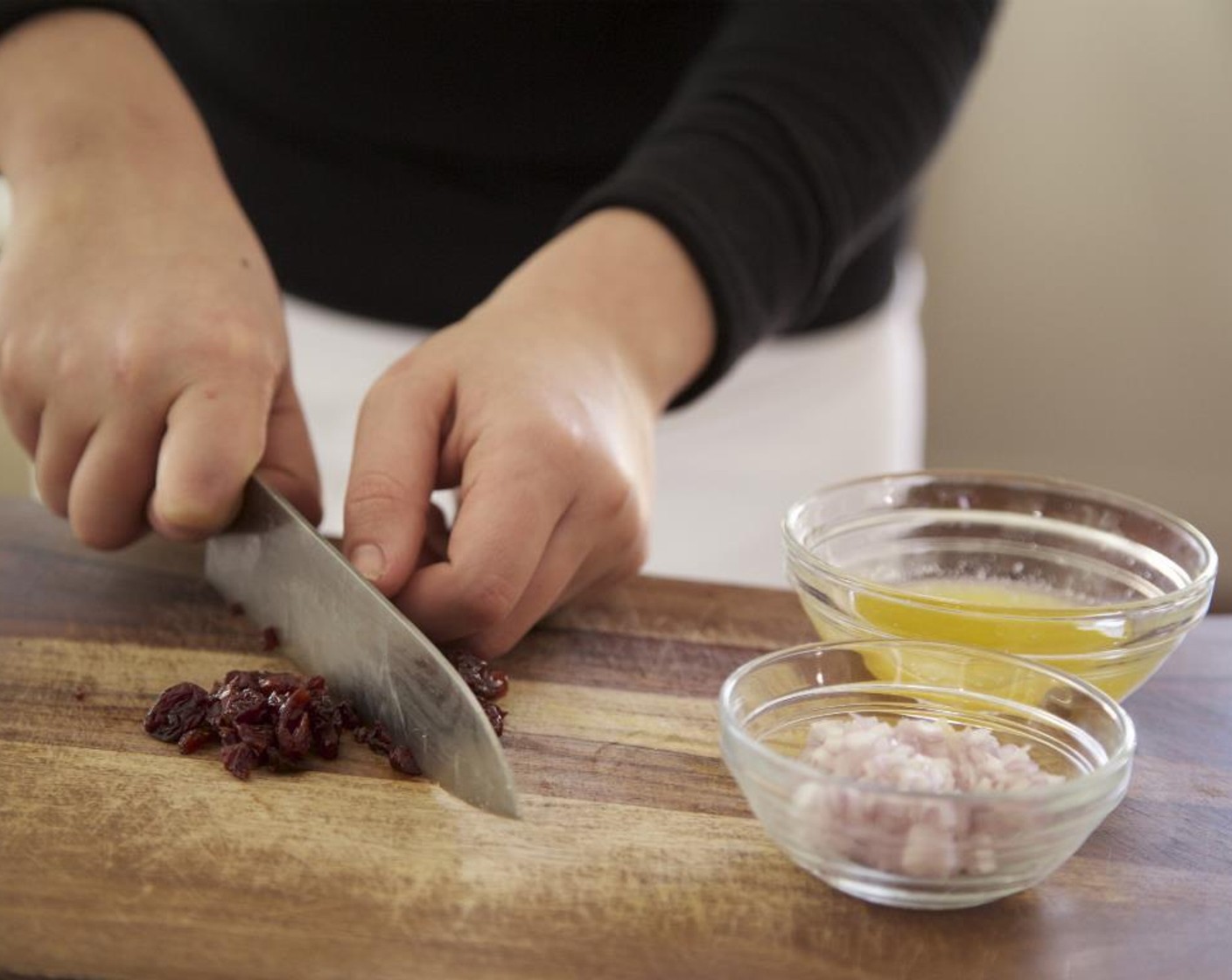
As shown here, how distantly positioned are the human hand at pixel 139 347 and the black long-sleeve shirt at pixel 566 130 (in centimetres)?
31

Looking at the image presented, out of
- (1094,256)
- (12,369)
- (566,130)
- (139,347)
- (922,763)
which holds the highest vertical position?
(922,763)

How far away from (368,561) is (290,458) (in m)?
0.29

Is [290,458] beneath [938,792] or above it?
beneath

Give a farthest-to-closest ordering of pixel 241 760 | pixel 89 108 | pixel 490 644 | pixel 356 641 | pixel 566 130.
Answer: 1. pixel 566 130
2. pixel 89 108
3. pixel 490 644
4. pixel 356 641
5. pixel 241 760

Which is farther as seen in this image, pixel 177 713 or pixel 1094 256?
pixel 1094 256

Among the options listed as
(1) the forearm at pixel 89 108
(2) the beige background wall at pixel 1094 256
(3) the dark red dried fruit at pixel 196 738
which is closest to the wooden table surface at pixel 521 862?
(3) the dark red dried fruit at pixel 196 738

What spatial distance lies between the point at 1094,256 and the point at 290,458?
364cm

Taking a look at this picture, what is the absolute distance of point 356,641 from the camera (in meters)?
1.26

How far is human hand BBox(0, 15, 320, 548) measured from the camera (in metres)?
1.42

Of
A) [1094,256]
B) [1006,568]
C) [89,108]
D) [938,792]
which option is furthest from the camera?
[1094,256]

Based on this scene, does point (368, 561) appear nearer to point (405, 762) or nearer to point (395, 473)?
point (395, 473)

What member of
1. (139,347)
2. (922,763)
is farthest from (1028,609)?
(139,347)

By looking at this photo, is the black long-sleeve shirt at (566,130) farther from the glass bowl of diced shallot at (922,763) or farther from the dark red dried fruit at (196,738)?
A: the dark red dried fruit at (196,738)

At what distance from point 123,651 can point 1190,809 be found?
948mm
